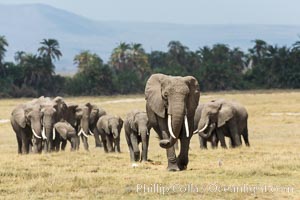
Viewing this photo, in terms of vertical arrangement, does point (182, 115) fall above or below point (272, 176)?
above

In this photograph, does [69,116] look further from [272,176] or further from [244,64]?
[244,64]

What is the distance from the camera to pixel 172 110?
16672mm

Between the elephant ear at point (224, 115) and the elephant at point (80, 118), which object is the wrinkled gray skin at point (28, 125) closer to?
the elephant at point (80, 118)

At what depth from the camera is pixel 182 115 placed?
16.7 meters

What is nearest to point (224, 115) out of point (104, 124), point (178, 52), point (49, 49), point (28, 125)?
point (104, 124)

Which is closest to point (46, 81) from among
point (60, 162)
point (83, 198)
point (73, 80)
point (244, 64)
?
point (73, 80)

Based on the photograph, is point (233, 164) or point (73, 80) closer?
point (233, 164)

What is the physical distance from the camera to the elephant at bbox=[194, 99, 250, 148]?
86.9 feet

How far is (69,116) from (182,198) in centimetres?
1844

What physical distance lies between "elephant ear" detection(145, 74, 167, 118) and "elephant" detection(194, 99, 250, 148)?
8878 millimetres

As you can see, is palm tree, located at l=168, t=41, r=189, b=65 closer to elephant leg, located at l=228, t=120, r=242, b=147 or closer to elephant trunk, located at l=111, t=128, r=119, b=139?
elephant trunk, located at l=111, t=128, r=119, b=139

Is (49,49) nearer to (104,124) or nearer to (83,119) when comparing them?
(83,119)

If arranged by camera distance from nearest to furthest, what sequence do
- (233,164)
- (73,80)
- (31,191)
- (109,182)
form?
(31,191)
(109,182)
(233,164)
(73,80)

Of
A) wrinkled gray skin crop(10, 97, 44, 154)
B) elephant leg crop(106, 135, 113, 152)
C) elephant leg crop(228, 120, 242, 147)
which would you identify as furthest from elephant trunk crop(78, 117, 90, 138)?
elephant leg crop(228, 120, 242, 147)
